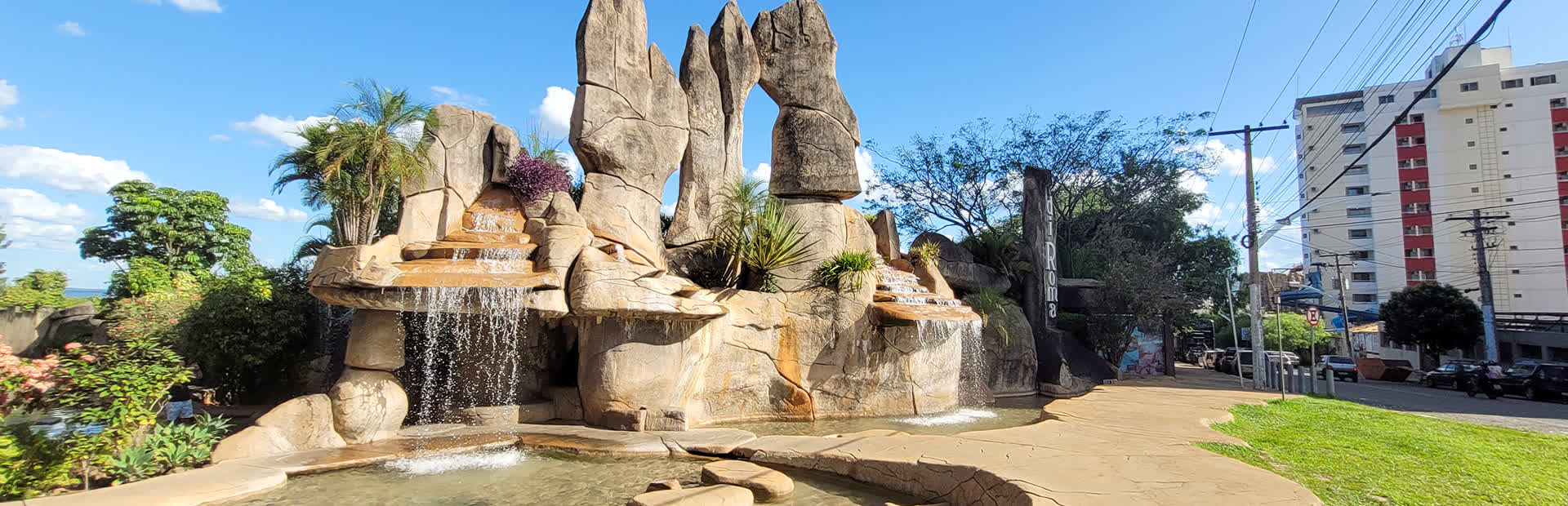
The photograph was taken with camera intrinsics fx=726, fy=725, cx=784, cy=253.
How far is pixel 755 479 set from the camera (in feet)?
23.6

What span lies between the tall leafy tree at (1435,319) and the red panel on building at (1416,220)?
69.5 ft

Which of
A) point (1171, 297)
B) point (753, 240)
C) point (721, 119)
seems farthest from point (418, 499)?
point (1171, 297)

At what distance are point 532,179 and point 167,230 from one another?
13.8 meters

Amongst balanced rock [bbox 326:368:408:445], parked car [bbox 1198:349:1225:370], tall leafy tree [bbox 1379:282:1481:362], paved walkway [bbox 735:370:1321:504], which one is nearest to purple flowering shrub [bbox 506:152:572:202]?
balanced rock [bbox 326:368:408:445]

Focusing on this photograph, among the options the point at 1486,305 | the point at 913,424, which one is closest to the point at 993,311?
the point at 913,424

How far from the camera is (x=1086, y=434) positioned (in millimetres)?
8750

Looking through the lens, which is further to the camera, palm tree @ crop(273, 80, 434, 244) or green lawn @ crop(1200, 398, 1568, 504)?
palm tree @ crop(273, 80, 434, 244)

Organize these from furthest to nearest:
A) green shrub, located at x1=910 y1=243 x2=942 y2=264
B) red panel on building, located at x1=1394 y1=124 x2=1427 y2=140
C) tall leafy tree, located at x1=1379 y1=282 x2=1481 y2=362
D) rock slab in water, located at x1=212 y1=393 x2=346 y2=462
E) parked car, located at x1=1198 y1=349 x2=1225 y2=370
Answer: red panel on building, located at x1=1394 y1=124 x2=1427 y2=140, parked car, located at x1=1198 y1=349 x2=1225 y2=370, tall leafy tree, located at x1=1379 y1=282 x2=1481 y2=362, green shrub, located at x1=910 y1=243 x2=942 y2=264, rock slab in water, located at x1=212 y1=393 x2=346 y2=462

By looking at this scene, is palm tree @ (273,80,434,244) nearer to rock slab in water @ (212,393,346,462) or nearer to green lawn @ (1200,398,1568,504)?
rock slab in water @ (212,393,346,462)

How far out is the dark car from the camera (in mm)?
21219

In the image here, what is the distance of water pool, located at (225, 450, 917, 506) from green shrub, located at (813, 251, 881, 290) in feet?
16.3

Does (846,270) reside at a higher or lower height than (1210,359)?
higher

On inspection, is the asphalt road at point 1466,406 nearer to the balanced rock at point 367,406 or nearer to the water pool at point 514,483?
the water pool at point 514,483

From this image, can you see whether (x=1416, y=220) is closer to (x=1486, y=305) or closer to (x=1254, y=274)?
(x=1486, y=305)
